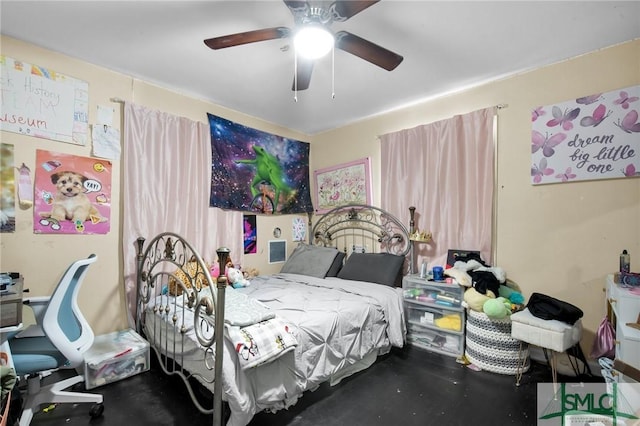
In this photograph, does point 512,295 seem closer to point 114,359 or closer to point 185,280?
point 185,280

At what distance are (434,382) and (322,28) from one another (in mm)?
2381

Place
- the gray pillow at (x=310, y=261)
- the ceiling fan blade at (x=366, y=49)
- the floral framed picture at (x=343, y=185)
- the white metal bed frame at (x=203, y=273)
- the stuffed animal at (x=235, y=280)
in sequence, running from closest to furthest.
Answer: the white metal bed frame at (x=203, y=273) < the ceiling fan blade at (x=366, y=49) < the stuffed animal at (x=235, y=280) < the gray pillow at (x=310, y=261) < the floral framed picture at (x=343, y=185)

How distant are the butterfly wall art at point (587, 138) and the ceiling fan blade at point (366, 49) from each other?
141 cm

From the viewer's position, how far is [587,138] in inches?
85.7

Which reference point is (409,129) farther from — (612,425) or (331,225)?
(612,425)

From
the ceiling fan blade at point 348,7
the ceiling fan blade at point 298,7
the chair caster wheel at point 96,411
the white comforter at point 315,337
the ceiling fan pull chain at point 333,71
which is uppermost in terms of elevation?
the ceiling fan pull chain at point 333,71

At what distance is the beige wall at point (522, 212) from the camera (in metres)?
2.08

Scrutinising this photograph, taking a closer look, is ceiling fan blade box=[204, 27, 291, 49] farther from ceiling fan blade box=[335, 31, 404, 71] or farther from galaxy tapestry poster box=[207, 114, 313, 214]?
galaxy tapestry poster box=[207, 114, 313, 214]

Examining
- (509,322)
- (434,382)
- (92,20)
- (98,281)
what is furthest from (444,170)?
(98,281)

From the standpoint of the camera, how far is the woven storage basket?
216cm

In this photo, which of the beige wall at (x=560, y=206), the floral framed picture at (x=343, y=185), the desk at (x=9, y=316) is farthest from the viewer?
the floral framed picture at (x=343, y=185)

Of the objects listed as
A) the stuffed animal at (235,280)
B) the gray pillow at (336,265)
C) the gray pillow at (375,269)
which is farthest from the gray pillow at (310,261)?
the stuffed animal at (235,280)

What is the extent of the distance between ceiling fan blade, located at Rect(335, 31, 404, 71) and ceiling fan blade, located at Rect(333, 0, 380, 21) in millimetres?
115

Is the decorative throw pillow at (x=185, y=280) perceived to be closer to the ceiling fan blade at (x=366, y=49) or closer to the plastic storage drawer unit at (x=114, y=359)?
the plastic storage drawer unit at (x=114, y=359)
